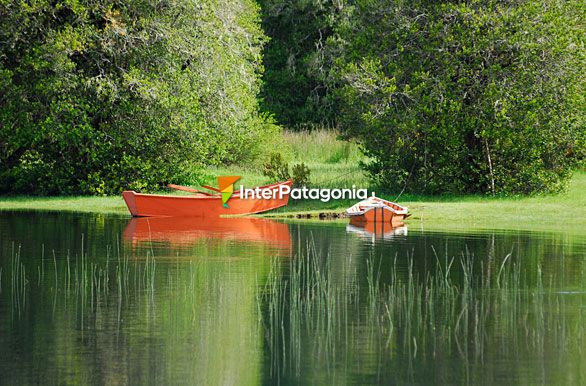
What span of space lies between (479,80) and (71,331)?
22.0 metres

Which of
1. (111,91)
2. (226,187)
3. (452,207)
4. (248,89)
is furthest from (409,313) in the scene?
(248,89)

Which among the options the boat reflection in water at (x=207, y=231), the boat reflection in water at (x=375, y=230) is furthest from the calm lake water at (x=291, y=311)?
the boat reflection in water at (x=375, y=230)

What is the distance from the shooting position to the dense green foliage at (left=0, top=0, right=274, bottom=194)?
122 ft

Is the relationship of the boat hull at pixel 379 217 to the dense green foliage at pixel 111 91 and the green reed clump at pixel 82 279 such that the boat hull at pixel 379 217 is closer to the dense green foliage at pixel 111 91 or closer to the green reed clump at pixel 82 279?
the green reed clump at pixel 82 279

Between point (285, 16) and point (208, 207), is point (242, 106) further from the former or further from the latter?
point (285, 16)

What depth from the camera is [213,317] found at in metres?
15.3

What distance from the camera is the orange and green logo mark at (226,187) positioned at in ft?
107

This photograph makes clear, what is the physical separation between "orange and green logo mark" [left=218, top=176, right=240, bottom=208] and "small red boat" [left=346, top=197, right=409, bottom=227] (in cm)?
377

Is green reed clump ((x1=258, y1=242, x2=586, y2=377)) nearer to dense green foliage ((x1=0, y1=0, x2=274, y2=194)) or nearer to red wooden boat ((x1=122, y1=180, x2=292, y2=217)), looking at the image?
red wooden boat ((x1=122, y1=180, x2=292, y2=217))

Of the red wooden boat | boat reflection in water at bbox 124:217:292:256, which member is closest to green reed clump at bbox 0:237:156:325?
boat reflection in water at bbox 124:217:292:256

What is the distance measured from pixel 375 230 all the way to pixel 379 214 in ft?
5.29

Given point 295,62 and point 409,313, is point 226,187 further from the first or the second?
point 295,62

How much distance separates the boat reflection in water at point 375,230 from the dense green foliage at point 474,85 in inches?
188

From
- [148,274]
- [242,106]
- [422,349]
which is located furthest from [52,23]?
[422,349]
